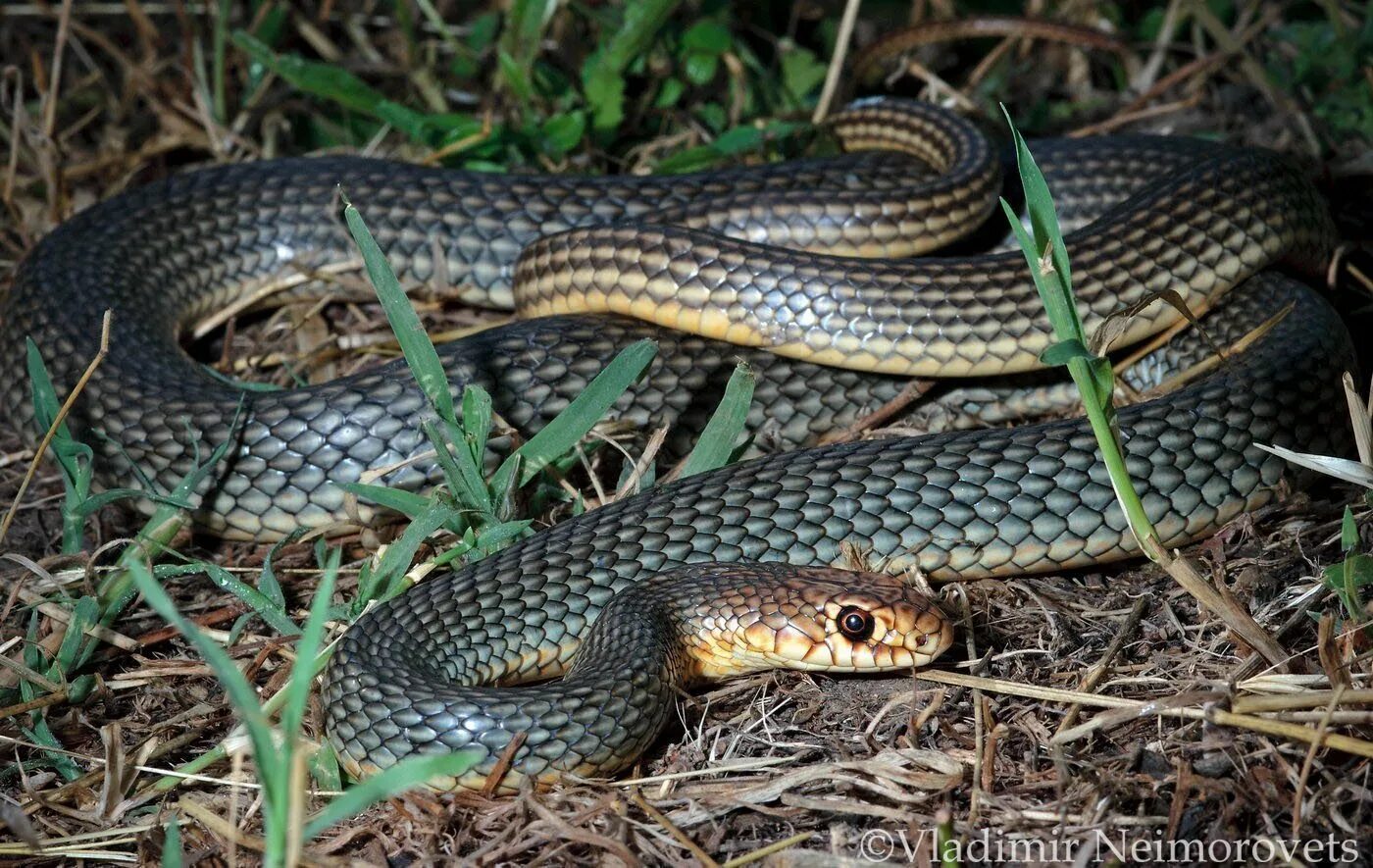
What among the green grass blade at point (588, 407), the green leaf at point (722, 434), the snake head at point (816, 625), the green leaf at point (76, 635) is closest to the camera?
the snake head at point (816, 625)

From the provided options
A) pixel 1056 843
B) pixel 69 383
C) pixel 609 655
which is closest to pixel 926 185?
pixel 609 655

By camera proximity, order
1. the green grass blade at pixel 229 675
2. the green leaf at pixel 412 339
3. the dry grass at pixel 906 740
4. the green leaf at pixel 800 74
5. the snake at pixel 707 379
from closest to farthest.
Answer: the green grass blade at pixel 229 675 < the dry grass at pixel 906 740 < the snake at pixel 707 379 < the green leaf at pixel 412 339 < the green leaf at pixel 800 74

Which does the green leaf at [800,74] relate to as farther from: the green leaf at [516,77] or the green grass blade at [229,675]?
the green grass blade at [229,675]

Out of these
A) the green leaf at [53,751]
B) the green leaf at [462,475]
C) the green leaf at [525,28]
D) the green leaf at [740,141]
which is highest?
the green leaf at [525,28]

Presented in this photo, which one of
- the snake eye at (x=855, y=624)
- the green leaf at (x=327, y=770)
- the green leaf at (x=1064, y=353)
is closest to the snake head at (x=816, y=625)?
the snake eye at (x=855, y=624)

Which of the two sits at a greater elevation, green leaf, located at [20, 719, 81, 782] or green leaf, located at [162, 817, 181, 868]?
green leaf, located at [162, 817, 181, 868]

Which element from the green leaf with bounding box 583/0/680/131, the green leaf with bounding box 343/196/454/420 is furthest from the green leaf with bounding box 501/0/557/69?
the green leaf with bounding box 343/196/454/420

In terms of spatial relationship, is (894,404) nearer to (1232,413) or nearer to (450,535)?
(1232,413)

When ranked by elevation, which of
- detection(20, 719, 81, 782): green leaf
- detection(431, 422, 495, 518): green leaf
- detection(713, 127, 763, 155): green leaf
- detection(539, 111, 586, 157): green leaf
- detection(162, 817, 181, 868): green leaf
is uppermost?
detection(539, 111, 586, 157): green leaf

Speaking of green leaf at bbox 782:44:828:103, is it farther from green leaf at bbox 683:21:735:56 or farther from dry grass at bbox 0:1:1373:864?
dry grass at bbox 0:1:1373:864
